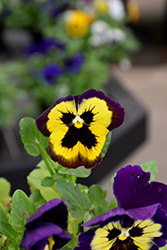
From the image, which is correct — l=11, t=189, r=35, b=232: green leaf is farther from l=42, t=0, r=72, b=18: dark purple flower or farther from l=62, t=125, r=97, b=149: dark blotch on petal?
l=42, t=0, r=72, b=18: dark purple flower

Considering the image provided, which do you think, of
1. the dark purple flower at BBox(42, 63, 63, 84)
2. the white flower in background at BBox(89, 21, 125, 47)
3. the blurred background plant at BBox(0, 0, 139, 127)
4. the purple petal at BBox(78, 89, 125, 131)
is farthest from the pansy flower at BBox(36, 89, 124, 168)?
the white flower in background at BBox(89, 21, 125, 47)

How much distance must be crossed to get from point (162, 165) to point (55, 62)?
2.57 feet

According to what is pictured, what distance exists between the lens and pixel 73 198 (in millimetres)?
295

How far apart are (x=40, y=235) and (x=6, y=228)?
5cm

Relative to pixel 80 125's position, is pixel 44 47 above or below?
above

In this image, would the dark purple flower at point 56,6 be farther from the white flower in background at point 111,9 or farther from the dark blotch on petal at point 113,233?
the dark blotch on petal at point 113,233

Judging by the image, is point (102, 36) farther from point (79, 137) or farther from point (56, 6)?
point (79, 137)

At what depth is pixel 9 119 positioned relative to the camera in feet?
4.72

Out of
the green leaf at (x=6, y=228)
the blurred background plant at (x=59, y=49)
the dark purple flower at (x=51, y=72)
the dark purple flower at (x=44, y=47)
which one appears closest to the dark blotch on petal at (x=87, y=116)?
the green leaf at (x=6, y=228)

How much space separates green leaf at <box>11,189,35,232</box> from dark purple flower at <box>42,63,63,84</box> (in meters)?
1.30

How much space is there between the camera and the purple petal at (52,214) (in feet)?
0.85

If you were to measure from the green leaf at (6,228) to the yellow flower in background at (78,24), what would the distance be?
1785mm

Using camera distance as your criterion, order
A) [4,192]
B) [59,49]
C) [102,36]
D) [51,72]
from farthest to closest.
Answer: [102,36] → [59,49] → [51,72] → [4,192]

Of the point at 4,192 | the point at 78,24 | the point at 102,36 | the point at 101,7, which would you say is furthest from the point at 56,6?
the point at 4,192
